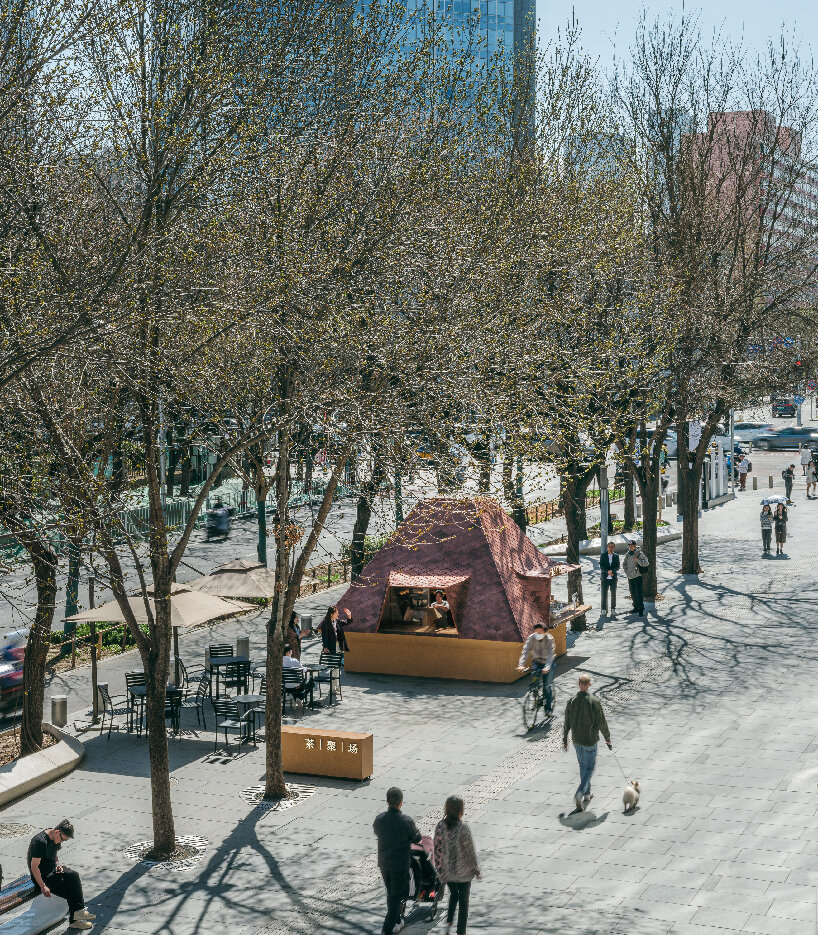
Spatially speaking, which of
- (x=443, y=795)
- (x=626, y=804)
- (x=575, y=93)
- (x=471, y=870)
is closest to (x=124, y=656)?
(x=443, y=795)

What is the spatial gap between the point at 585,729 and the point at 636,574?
12.6 meters

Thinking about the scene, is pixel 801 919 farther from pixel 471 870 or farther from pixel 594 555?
pixel 594 555

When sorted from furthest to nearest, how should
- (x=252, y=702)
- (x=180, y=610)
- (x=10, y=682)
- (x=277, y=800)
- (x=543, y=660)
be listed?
(x=10, y=682) → (x=180, y=610) → (x=543, y=660) → (x=252, y=702) → (x=277, y=800)

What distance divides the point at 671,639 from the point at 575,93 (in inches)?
543

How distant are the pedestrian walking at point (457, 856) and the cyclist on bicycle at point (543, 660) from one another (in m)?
7.99

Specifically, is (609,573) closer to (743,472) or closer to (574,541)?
(574,541)

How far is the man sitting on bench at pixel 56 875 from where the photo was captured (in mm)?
11749

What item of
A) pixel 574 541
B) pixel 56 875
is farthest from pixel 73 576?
pixel 574 541

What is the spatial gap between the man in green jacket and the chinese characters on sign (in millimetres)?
3069

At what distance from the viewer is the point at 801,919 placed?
37.2ft

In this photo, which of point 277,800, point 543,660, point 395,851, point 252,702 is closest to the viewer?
point 395,851

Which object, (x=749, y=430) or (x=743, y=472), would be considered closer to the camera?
(x=743, y=472)

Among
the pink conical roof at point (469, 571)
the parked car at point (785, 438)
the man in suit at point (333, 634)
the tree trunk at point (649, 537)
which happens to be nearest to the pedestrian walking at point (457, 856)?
the pink conical roof at point (469, 571)

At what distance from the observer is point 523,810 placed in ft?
48.6
